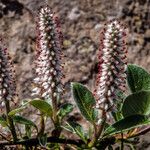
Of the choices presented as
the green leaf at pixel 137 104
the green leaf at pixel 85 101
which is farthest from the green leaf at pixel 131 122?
the green leaf at pixel 85 101

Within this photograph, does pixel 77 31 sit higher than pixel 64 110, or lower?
higher

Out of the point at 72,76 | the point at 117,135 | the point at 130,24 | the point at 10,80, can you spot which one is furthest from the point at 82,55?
the point at 10,80

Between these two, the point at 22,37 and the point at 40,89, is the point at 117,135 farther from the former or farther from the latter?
the point at 22,37

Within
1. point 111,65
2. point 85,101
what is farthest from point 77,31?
point 111,65

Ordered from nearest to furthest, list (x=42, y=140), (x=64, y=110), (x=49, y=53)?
(x=49, y=53)
(x=42, y=140)
(x=64, y=110)

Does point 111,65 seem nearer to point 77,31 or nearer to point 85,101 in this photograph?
point 85,101

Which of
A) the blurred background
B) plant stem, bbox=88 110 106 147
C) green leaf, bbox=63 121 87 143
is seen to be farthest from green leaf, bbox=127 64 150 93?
the blurred background
